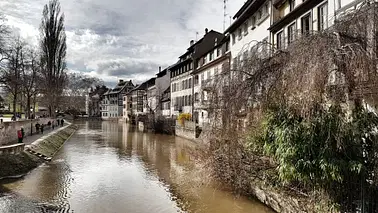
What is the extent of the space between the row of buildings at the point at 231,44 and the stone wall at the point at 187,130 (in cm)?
120

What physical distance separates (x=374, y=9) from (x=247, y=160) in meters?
6.84

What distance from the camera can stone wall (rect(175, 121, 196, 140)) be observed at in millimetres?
35419

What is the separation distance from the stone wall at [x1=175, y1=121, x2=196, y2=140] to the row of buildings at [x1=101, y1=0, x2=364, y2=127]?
1197mm

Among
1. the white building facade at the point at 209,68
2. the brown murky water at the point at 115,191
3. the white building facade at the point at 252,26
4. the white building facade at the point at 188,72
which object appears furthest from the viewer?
the white building facade at the point at 188,72

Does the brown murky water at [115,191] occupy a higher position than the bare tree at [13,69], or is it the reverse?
the bare tree at [13,69]

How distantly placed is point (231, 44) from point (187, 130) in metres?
12.6

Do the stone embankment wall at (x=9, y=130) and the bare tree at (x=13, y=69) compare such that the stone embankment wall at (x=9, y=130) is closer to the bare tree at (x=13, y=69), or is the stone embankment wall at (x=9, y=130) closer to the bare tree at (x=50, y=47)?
the bare tree at (x=13, y=69)

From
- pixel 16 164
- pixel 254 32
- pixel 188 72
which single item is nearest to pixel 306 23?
pixel 254 32

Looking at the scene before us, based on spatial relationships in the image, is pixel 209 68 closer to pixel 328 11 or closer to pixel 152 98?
pixel 328 11

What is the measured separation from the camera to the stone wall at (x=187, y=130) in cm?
3542

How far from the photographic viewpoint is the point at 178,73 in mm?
52438

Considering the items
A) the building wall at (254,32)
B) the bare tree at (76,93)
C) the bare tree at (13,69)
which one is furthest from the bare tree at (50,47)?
the bare tree at (76,93)

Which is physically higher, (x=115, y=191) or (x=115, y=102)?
(x=115, y=102)

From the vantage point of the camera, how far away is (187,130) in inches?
1489
